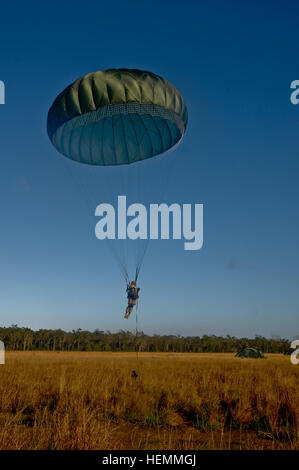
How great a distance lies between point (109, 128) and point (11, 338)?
84553 millimetres

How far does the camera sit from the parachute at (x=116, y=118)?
13125 millimetres

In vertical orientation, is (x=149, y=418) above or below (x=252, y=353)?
above

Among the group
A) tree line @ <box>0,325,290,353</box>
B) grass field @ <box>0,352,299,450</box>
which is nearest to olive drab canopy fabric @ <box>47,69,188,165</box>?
grass field @ <box>0,352,299,450</box>

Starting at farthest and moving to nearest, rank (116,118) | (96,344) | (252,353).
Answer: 1. (96,344)
2. (252,353)
3. (116,118)

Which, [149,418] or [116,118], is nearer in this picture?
[149,418]

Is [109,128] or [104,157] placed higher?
[109,128]

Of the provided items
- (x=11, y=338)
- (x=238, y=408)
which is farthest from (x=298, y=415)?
(x=11, y=338)

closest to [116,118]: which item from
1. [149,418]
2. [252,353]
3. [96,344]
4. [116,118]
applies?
[116,118]

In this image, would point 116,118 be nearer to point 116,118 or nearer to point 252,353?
point 116,118

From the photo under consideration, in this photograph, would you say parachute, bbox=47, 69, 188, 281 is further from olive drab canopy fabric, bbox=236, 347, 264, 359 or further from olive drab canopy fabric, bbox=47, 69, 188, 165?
olive drab canopy fabric, bbox=236, 347, 264, 359

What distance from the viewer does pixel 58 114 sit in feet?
45.3

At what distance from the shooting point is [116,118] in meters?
16.8
